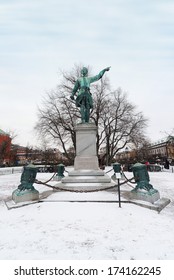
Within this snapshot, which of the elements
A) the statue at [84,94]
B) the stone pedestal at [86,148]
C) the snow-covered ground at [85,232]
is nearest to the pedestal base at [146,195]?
the snow-covered ground at [85,232]

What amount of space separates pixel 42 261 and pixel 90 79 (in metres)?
9.44

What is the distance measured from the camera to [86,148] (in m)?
10.4

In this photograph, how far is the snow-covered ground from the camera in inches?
134

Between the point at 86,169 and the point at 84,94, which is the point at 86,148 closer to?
the point at 86,169

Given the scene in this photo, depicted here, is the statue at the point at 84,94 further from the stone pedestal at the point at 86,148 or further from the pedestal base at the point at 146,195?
the pedestal base at the point at 146,195

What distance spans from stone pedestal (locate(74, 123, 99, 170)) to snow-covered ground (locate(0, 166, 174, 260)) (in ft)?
12.0

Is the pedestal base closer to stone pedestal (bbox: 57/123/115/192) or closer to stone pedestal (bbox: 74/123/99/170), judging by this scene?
stone pedestal (bbox: 57/123/115/192)

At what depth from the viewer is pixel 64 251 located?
345cm

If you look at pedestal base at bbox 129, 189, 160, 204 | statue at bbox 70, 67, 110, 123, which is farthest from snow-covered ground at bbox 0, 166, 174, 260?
statue at bbox 70, 67, 110, 123

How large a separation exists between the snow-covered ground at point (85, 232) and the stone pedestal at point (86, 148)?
12.0ft

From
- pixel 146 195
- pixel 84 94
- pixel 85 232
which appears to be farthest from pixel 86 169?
pixel 85 232

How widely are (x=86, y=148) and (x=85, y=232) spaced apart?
6.31 metres

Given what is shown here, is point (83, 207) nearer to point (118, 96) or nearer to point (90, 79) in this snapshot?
point (90, 79)

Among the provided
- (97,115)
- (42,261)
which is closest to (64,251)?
(42,261)
